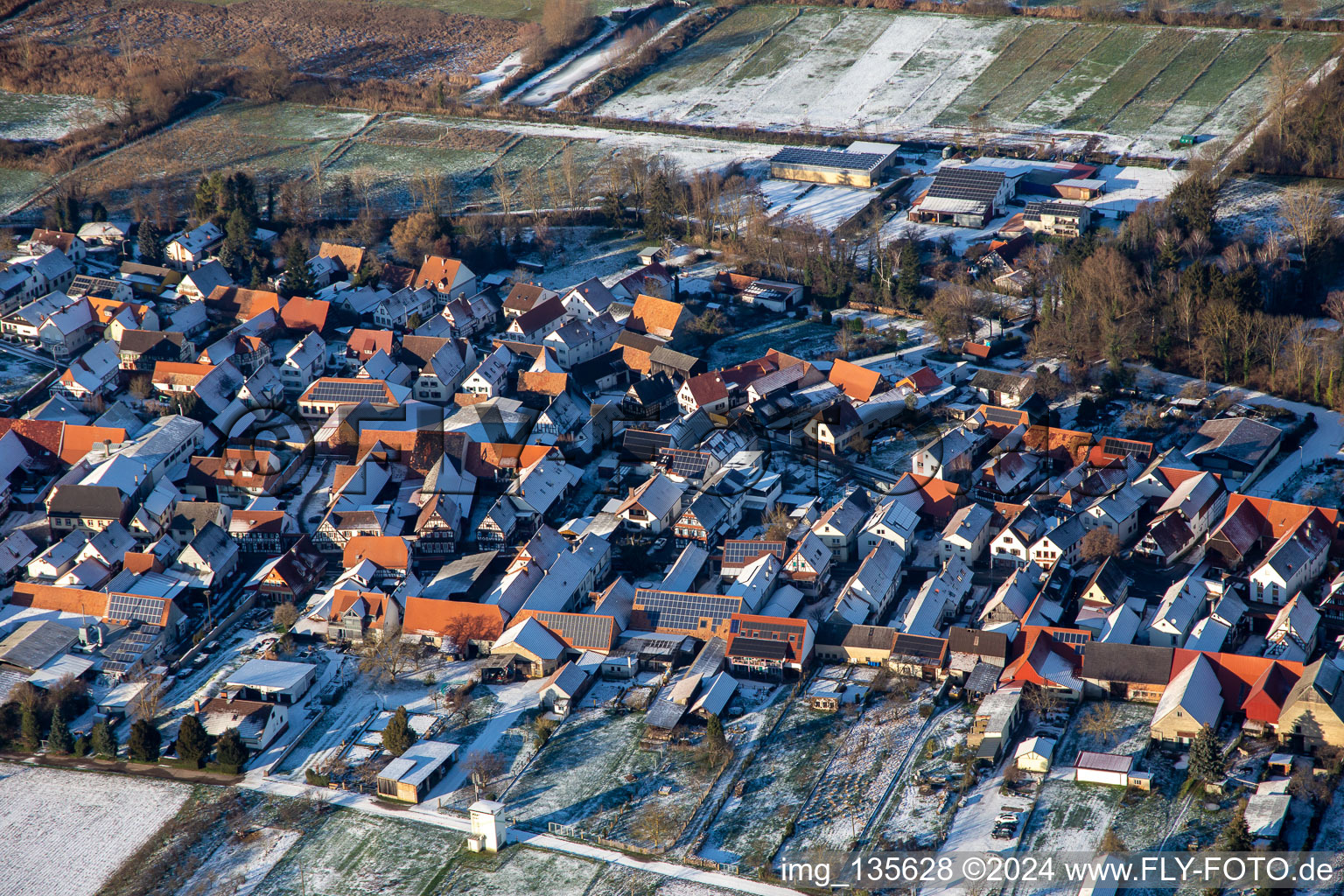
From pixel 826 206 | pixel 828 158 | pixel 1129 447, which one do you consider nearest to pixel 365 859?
pixel 1129 447

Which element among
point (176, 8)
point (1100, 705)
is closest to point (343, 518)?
point (1100, 705)

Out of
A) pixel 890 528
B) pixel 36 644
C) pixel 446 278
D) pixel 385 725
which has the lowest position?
pixel 385 725

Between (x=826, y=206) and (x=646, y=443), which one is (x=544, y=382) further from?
(x=826, y=206)

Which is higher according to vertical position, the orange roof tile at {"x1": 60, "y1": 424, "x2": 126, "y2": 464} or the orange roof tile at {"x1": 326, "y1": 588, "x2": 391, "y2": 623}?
the orange roof tile at {"x1": 60, "y1": 424, "x2": 126, "y2": 464}

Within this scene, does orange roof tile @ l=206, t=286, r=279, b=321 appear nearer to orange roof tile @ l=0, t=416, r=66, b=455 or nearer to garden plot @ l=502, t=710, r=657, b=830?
orange roof tile @ l=0, t=416, r=66, b=455

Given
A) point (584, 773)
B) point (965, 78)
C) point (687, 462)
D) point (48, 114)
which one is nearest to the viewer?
point (584, 773)

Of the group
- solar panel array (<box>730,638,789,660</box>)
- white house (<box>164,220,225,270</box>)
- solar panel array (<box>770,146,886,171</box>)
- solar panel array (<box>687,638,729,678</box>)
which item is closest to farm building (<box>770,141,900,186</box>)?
solar panel array (<box>770,146,886,171</box>)

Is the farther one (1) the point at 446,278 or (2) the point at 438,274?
(2) the point at 438,274

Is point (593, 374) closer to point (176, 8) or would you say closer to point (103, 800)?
point (103, 800)
